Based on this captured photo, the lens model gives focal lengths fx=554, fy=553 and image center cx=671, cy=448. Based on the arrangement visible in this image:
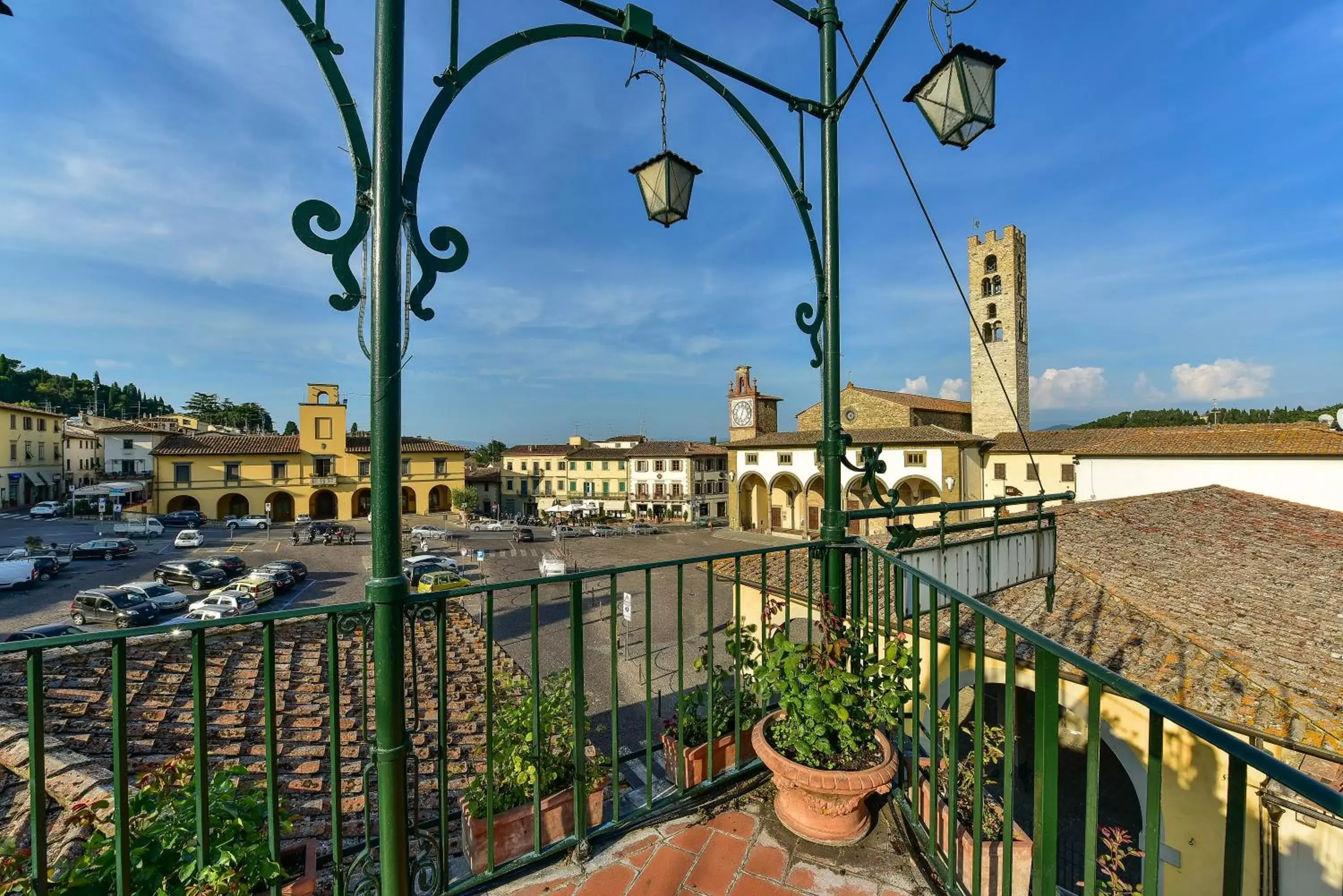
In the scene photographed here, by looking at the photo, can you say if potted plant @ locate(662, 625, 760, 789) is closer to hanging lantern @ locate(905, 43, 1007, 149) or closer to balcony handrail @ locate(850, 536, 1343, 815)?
balcony handrail @ locate(850, 536, 1343, 815)

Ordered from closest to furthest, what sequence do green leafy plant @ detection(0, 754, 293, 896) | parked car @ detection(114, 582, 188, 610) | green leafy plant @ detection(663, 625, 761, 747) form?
green leafy plant @ detection(0, 754, 293, 896)
green leafy plant @ detection(663, 625, 761, 747)
parked car @ detection(114, 582, 188, 610)

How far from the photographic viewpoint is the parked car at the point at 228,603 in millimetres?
17500

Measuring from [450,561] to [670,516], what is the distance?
24493 millimetres

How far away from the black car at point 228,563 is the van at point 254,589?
10.3 feet

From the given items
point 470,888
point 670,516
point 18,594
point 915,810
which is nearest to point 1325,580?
point 915,810

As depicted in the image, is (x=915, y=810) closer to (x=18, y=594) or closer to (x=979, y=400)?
(x=18, y=594)

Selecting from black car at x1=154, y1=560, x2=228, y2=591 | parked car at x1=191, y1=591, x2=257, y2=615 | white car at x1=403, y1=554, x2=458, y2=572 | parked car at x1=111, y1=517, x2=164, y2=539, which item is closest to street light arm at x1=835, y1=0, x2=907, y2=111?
parked car at x1=191, y1=591, x2=257, y2=615

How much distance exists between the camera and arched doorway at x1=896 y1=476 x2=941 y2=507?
3012cm

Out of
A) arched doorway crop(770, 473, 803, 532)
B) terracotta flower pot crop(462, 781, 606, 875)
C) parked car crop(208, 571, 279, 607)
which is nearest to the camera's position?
terracotta flower pot crop(462, 781, 606, 875)

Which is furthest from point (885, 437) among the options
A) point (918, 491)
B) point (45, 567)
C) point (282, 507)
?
point (282, 507)

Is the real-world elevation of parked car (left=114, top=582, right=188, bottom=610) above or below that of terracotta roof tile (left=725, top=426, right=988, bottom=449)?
below

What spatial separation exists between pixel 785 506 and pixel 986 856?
35.8 meters

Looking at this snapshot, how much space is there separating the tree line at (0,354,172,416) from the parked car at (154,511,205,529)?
1580 inches

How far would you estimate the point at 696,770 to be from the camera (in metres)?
2.92
